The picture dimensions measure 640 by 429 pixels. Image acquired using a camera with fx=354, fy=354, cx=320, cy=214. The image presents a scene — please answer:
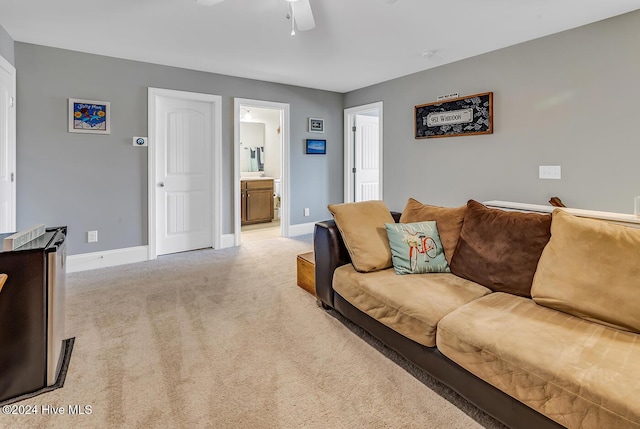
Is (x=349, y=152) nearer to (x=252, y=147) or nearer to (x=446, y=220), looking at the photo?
(x=252, y=147)

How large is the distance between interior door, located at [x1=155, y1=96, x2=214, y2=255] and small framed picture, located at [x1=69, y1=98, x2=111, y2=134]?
543mm

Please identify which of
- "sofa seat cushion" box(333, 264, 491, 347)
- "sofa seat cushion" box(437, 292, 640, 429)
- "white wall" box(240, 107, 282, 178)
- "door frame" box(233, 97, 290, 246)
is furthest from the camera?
"white wall" box(240, 107, 282, 178)

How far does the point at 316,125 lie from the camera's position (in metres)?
5.66

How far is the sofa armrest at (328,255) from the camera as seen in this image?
2.53 metres

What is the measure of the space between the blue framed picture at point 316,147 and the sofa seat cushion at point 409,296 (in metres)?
3.50

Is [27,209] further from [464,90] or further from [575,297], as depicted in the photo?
[464,90]

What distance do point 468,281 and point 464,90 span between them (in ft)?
9.07

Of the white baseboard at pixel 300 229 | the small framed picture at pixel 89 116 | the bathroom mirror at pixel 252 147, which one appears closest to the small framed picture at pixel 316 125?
the white baseboard at pixel 300 229

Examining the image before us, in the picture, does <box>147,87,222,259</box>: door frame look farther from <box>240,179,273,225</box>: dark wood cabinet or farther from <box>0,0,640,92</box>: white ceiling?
<box>240,179,273,225</box>: dark wood cabinet

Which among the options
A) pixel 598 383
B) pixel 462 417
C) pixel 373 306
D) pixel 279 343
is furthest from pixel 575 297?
pixel 279 343

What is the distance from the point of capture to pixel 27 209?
11.6 feet

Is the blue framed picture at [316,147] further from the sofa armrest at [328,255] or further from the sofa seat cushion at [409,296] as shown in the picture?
the sofa seat cushion at [409,296]

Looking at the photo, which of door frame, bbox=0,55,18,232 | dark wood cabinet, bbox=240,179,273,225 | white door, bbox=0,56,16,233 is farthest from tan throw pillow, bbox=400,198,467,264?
dark wood cabinet, bbox=240,179,273,225

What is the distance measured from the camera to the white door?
3.05m
